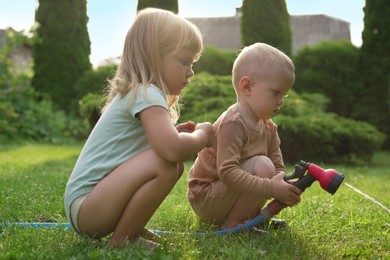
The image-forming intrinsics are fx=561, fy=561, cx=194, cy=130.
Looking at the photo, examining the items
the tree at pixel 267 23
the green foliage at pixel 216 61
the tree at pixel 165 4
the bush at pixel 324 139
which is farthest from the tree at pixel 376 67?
the tree at pixel 165 4

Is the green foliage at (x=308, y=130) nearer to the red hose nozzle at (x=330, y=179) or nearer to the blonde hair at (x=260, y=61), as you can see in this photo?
the blonde hair at (x=260, y=61)

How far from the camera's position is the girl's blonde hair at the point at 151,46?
2438 mm

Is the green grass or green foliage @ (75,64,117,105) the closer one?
the green grass

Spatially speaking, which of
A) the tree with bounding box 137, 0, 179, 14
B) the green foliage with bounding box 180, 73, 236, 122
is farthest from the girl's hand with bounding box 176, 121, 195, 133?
the tree with bounding box 137, 0, 179, 14

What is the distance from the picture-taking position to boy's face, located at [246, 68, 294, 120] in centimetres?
271

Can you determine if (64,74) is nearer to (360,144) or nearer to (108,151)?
(360,144)

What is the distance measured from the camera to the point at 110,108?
2.47m

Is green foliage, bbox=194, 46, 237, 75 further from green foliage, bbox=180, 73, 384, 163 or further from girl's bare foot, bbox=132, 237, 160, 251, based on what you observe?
girl's bare foot, bbox=132, 237, 160, 251

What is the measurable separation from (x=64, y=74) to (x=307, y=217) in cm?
1072

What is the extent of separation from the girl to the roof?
22.7 meters

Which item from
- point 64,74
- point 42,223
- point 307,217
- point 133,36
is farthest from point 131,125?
point 64,74

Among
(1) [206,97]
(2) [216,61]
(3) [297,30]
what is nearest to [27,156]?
(1) [206,97]

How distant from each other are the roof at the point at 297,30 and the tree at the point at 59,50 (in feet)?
41.2

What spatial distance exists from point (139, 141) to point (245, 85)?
653mm
